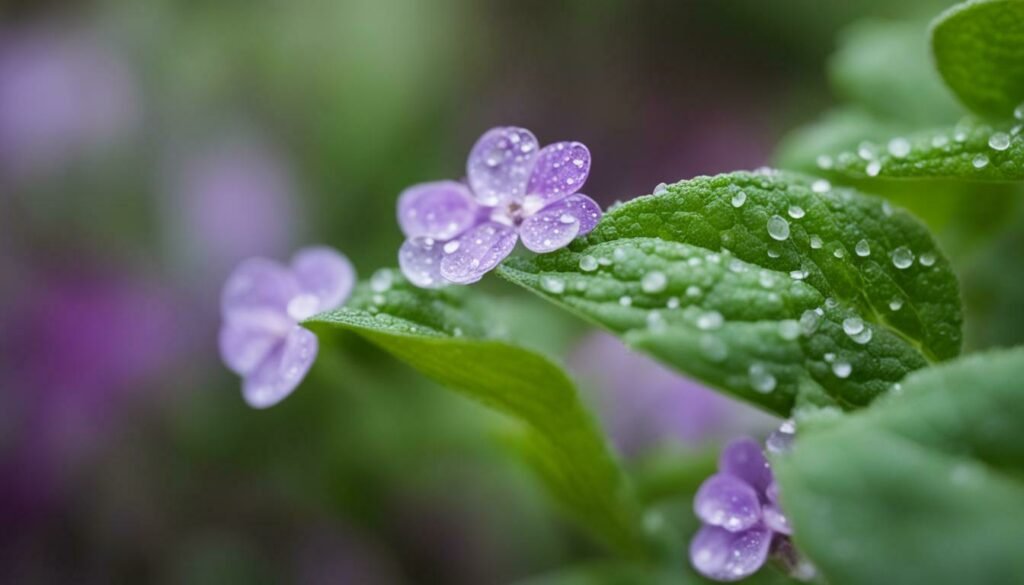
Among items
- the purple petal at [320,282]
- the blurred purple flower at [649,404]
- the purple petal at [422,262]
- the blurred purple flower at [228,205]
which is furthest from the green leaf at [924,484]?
the blurred purple flower at [228,205]

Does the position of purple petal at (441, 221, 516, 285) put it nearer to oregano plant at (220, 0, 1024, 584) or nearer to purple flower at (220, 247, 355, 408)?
oregano plant at (220, 0, 1024, 584)

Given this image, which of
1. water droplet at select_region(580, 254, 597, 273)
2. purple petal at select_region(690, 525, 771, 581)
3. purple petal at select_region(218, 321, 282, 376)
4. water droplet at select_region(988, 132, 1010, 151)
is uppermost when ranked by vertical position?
water droplet at select_region(988, 132, 1010, 151)

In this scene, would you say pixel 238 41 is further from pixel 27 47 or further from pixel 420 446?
pixel 420 446

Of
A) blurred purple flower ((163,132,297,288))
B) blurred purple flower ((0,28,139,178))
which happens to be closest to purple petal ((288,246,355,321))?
blurred purple flower ((163,132,297,288))

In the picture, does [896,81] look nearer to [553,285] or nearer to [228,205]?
[553,285]

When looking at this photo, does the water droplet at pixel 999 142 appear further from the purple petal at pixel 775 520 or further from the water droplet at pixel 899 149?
the purple petal at pixel 775 520
